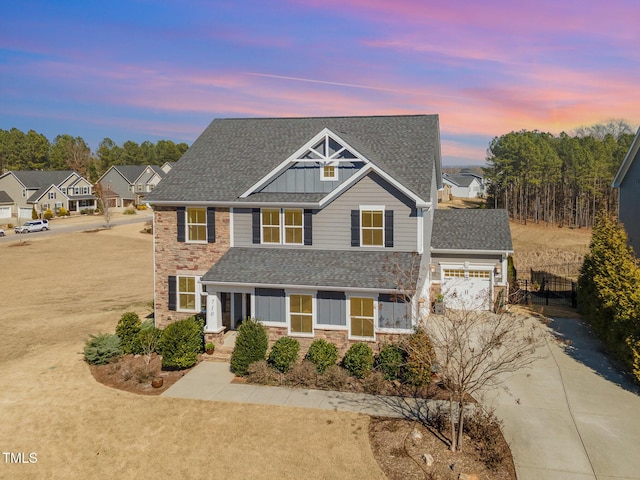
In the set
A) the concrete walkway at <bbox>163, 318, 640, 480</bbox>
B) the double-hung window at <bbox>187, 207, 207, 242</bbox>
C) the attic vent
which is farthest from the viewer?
the double-hung window at <bbox>187, 207, 207, 242</bbox>

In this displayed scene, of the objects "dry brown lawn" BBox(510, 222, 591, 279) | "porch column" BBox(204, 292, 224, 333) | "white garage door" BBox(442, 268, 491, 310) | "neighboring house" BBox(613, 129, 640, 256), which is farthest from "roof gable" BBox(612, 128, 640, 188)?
"porch column" BBox(204, 292, 224, 333)

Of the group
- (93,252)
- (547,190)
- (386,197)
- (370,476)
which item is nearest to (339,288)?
(386,197)

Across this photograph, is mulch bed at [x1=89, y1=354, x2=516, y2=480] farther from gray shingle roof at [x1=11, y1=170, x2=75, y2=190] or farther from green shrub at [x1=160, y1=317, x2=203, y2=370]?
gray shingle roof at [x1=11, y1=170, x2=75, y2=190]

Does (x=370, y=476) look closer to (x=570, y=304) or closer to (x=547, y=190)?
(x=570, y=304)

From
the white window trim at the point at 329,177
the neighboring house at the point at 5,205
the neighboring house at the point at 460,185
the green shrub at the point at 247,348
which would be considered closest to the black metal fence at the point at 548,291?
the white window trim at the point at 329,177

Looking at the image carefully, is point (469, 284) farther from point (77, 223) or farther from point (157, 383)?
point (77, 223)

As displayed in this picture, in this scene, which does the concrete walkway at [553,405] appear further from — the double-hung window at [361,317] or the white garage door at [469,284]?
the white garage door at [469,284]
